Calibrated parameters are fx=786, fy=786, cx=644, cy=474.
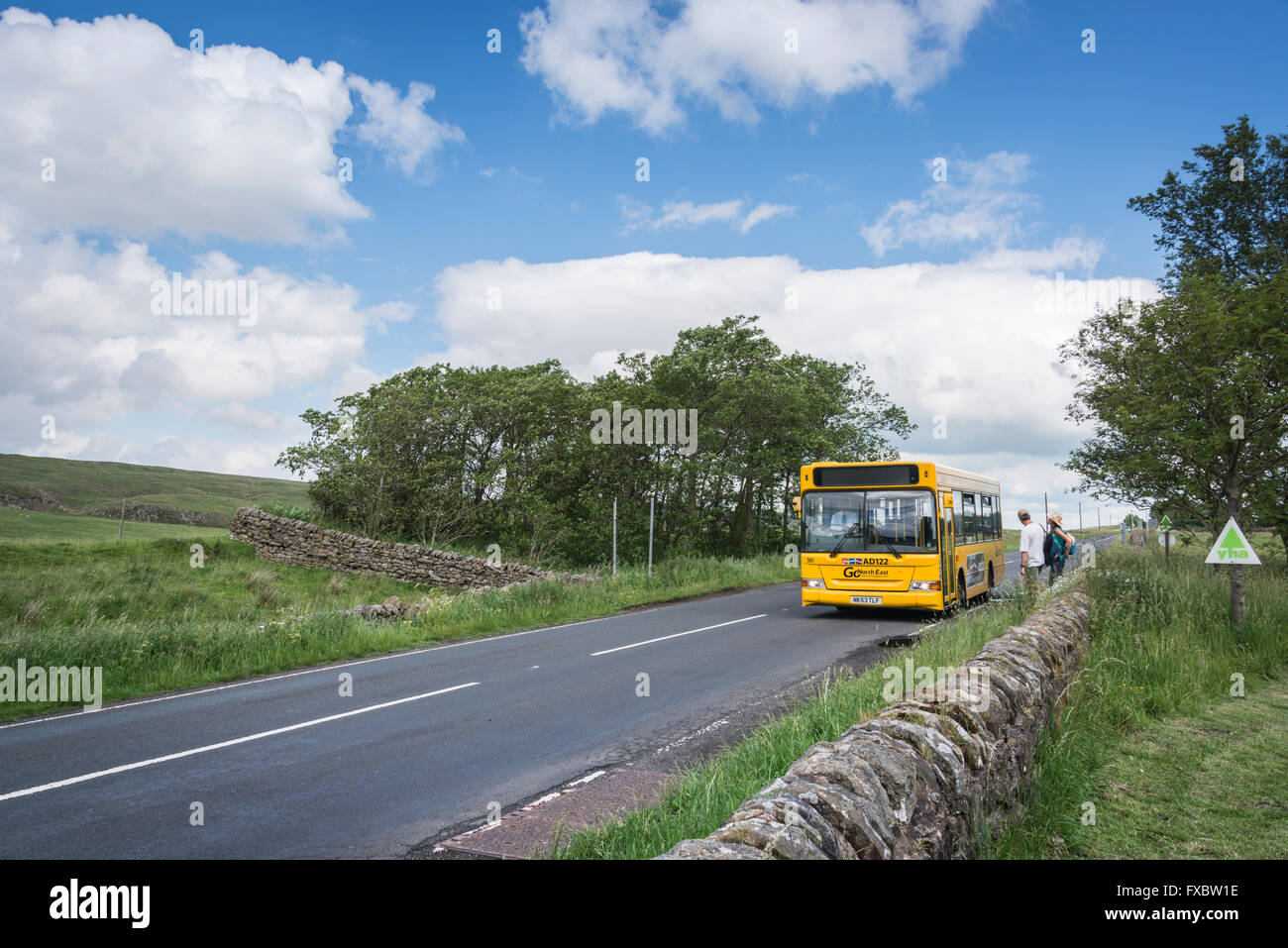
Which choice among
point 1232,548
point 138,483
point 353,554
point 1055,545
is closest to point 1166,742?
point 1232,548

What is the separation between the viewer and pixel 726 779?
4965 mm

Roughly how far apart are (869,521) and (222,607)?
1564 centimetres

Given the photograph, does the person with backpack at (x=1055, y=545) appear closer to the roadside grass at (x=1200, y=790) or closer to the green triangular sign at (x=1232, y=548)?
the green triangular sign at (x=1232, y=548)

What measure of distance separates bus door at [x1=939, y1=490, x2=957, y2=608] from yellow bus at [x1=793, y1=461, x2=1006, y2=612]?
0.06 ft

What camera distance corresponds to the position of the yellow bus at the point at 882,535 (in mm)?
14969

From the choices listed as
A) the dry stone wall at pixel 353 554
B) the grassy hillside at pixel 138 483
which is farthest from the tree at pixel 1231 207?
the grassy hillside at pixel 138 483

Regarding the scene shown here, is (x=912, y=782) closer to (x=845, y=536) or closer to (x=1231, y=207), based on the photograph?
(x=845, y=536)

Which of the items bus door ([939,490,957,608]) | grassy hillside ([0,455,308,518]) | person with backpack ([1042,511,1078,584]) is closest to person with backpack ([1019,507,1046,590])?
person with backpack ([1042,511,1078,584])

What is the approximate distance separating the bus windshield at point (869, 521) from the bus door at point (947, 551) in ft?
1.15

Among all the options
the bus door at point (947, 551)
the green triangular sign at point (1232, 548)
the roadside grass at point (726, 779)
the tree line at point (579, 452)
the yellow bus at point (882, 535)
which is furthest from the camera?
the tree line at point (579, 452)

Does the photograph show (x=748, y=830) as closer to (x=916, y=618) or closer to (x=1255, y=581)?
(x=916, y=618)

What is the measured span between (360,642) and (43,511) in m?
32.8

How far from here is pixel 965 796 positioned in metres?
4.04
